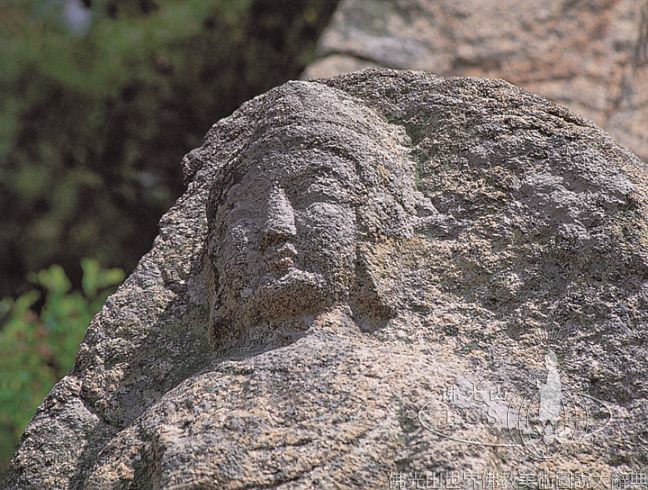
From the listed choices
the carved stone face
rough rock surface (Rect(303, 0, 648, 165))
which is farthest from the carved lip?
rough rock surface (Rect(303, 0, 648, 165))

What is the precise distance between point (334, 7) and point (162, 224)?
284 centimetres

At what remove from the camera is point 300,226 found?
133 centimetres

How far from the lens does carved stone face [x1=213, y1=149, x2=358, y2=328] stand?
1.31 metres

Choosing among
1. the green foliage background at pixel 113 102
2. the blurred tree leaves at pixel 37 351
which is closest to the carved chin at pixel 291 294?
the blurred tree leaves at pixel 37 351

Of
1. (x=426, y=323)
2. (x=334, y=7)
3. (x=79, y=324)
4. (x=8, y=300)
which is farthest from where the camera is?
(x=334, y=7)

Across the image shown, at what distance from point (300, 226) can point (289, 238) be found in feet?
0.07

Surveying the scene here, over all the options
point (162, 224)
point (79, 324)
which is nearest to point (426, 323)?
point (162, 224)

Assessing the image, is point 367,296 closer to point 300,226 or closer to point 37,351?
point 300,226

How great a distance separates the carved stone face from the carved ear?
1cm

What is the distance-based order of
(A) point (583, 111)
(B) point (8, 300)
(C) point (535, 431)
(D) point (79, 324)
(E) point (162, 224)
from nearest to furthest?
(C) point (535, 431)
(E) point (162, 224)
(D) point (79, 324)
(A) point (583, 111)
(B) point (8, 300)

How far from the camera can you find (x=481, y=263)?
55.4 inches

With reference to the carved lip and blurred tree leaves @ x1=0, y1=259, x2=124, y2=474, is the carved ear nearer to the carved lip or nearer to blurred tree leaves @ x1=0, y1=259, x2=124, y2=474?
the carved lip

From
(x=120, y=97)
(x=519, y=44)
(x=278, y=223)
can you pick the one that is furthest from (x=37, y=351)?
(x=278, y=223)

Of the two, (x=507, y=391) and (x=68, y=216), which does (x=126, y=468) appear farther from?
(x=68, y=216)
